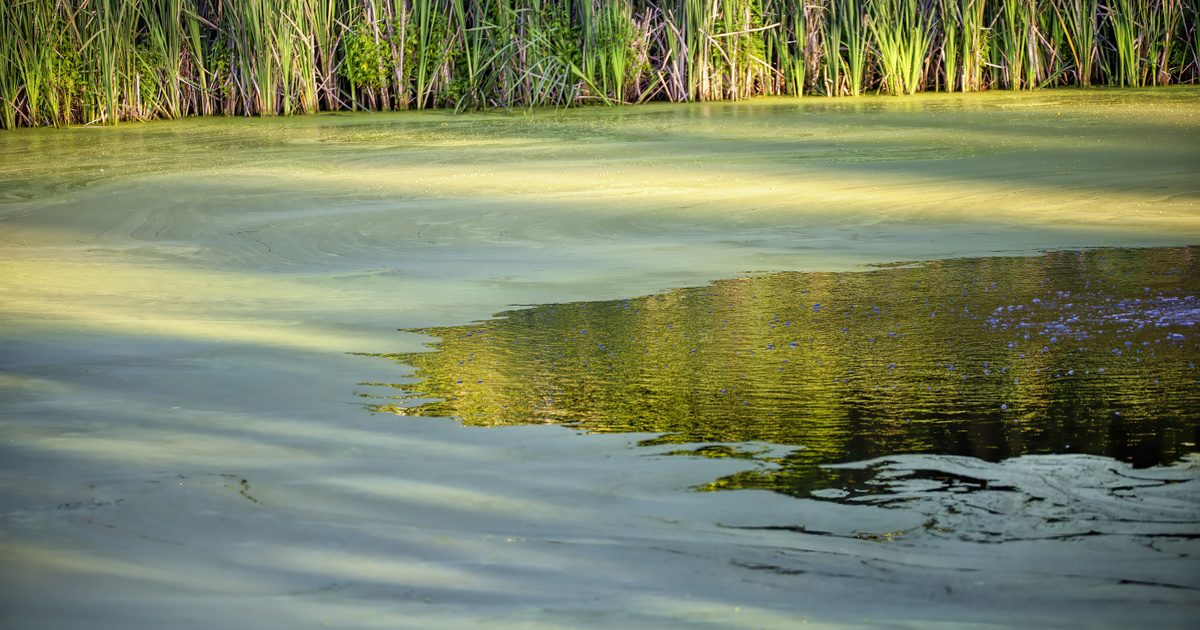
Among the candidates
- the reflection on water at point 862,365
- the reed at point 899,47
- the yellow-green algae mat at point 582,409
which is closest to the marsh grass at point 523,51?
the reed at point 899,47

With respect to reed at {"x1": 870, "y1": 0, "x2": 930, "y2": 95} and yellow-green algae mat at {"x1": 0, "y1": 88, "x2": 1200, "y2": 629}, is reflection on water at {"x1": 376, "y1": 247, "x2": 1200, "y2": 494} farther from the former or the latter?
reed at {"x1": 870, "y1": 0, "x2": 930, "y2": 95}

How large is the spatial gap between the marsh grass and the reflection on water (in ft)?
14.5

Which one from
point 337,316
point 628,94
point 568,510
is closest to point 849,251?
point 337,316

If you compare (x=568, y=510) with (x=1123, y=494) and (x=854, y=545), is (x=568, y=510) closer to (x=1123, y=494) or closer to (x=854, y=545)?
(x=854, y=545)

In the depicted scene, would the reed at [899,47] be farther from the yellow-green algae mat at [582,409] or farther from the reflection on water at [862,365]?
the reflection on water at [862,365]

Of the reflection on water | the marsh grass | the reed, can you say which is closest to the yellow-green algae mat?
the reflection on water

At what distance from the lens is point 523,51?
6.85 metres

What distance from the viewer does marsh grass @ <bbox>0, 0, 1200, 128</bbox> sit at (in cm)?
660

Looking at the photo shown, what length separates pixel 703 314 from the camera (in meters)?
2.29

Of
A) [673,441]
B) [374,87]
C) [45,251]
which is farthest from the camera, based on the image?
[374,87]

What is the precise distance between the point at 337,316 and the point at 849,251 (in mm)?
1038

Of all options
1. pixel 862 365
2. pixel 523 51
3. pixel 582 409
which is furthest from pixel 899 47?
pixel 582 409

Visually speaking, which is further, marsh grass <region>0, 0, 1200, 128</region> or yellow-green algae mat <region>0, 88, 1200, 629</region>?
marsh grass <region>0, 0, 1200, 128</region>

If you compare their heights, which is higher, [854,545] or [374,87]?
[374,87]
